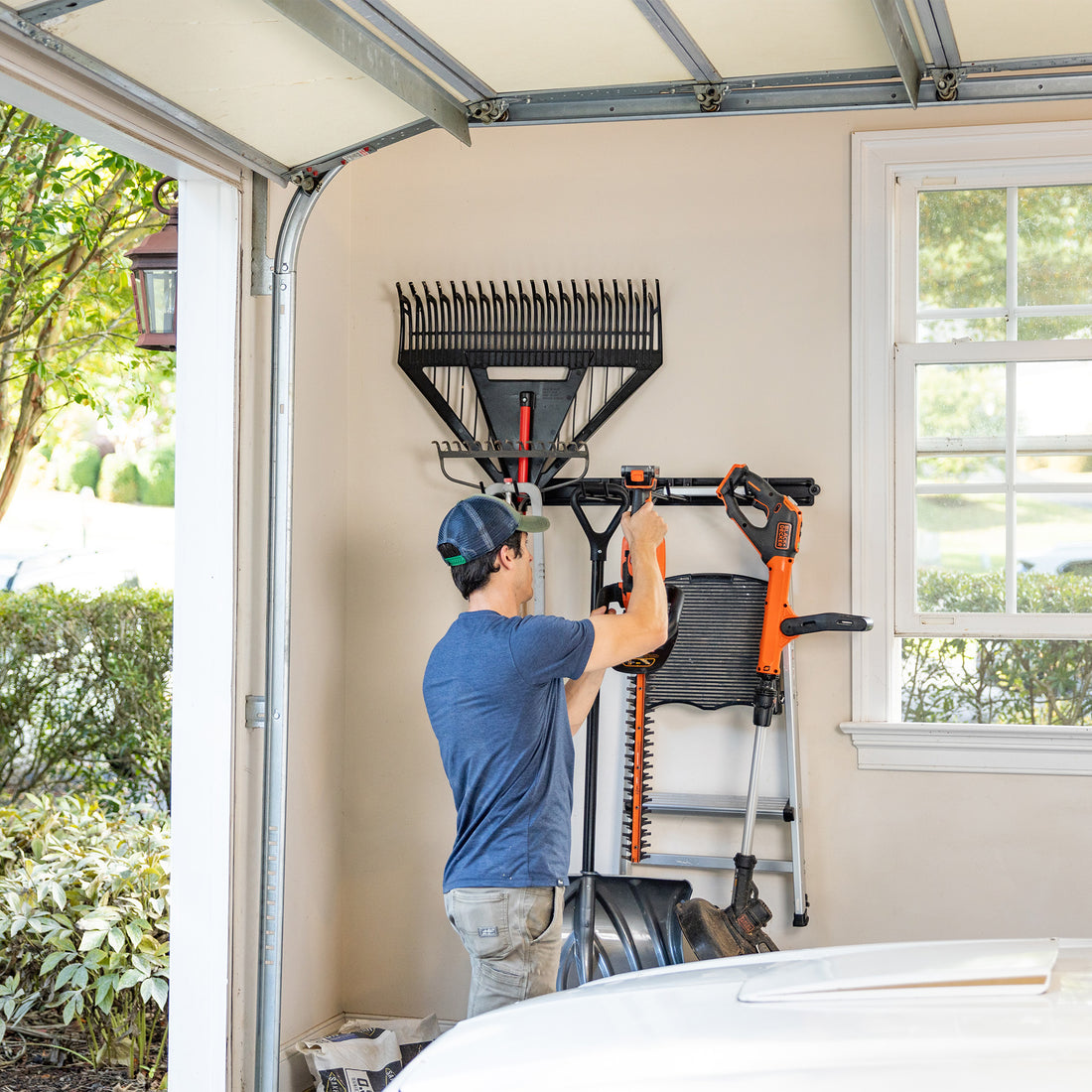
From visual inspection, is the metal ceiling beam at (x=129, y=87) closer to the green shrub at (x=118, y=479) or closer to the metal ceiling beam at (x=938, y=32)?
the metal ceiling beam at (x=938, y=32)

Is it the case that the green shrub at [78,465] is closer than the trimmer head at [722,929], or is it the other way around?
the trimmer head at [722,929]

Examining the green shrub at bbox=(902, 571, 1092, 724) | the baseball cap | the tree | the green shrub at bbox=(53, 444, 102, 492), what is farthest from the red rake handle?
the green shrub at bbox=(53, 444, 102, 492)

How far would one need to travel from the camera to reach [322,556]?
3789 millimetres

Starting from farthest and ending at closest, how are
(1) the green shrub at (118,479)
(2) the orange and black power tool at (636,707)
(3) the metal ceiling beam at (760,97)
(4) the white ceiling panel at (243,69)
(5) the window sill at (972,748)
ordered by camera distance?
1. (1) the green shrub at (118,479)
2. (5) the window sill at (972,748)
3. (2) the orange and black power tool at (636,707)
4. (3) the metal ceiling beam at (760,97)
5. (4) the white ceiling panel at (243,69)

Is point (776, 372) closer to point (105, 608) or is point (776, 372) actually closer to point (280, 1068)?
point (280, 1068)

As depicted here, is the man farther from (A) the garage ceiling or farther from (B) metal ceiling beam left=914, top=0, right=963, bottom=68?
(B) metal ceiling beam left=914, top=0, right=963, bottom=68

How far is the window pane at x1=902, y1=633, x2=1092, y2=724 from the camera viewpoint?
145 inches

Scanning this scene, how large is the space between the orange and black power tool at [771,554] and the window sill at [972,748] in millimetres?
360


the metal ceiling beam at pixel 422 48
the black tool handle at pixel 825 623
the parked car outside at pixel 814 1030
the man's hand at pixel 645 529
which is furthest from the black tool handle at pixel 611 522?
the parked car outside at pixel 814 1030

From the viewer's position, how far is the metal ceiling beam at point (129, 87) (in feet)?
7.13

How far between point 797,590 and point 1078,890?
1.18 m

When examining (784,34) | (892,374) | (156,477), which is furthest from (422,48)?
(156,477)

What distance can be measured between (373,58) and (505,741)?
4.74 ft

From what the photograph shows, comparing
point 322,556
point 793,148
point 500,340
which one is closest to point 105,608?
point 322,556
